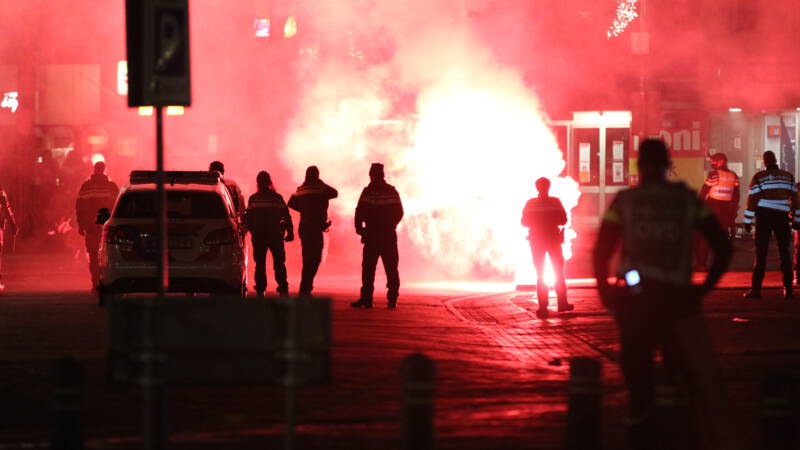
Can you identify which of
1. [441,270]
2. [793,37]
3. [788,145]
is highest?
[793,37]

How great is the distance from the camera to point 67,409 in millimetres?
7422

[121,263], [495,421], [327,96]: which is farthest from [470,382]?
[327,96]

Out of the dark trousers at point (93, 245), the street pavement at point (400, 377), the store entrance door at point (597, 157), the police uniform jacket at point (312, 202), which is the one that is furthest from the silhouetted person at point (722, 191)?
the store entrance door at point (597, 157)

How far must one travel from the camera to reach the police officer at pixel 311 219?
58.9 feet

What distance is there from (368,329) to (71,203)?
49.3ft

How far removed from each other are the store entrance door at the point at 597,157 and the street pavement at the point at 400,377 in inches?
580

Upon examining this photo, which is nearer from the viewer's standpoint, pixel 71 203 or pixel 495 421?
pixel 495 421

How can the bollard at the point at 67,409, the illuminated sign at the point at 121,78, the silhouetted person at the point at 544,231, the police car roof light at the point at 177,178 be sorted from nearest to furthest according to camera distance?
the bollard at the point at 67,409
the silhouetted person at the point at 544,231
the police car roof light at the point at 177,178
the illuminated sign at the point at 121,78

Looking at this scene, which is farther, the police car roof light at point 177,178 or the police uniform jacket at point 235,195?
the police uniform jacket at point 235,195

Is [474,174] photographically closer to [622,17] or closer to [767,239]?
[767,239]

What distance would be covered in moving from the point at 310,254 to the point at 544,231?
3.23 meters

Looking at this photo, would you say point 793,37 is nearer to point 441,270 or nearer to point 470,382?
point 441,270

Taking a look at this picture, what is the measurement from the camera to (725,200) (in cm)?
2059

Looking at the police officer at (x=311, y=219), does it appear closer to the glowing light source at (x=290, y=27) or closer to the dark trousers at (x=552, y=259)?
the dark trousers at (x=552, y=259)
